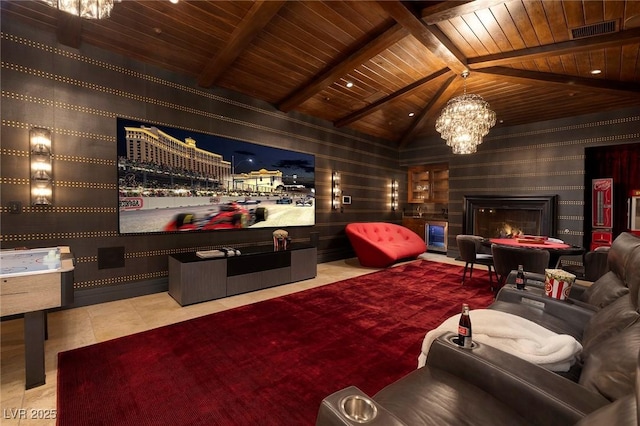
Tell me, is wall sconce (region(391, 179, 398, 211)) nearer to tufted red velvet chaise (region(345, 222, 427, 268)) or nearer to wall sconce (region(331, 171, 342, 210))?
tufted red velvet chaise (region(345, 222, 427, 268))

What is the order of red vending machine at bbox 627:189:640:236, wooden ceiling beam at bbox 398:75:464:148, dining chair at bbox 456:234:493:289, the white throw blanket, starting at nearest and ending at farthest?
the white throw blanket → dining chair at bbox 456:234:493:289 → wooden ceiling beam at bbox 398:75:464:148 → red vending machine at bbox 627:189:640:236

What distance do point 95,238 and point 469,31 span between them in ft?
18.1

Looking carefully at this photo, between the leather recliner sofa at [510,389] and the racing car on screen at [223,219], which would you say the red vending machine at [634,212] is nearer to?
the leather recliner sofa at [510,389]

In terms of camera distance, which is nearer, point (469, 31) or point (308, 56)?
point (469, 31)

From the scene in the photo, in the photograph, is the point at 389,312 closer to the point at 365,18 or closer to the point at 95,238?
the point at 365,18

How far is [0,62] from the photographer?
121 inches

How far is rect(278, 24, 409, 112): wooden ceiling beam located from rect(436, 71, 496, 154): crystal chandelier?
4.72ft

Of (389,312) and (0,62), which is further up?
(0,62)

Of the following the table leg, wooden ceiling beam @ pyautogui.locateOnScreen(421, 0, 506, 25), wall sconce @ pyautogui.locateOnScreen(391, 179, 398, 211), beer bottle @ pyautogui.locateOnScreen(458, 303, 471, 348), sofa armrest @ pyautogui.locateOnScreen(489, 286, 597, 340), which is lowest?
the table leg

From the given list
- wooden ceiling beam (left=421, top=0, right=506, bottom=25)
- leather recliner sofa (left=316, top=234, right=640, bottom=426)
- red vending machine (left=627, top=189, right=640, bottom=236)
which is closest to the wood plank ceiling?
wooden ceiling beam (left=421, top=0, right=506, bottom=25)

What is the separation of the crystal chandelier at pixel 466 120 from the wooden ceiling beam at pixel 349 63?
144 cm

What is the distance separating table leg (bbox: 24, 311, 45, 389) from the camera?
2.01 m

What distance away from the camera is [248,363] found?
92.7 inches

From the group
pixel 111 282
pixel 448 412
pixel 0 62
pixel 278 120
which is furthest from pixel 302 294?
pixel 0 62
